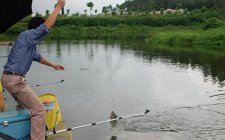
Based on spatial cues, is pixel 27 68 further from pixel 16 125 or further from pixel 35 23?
pixel 16 125

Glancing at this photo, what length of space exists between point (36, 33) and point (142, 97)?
809cm

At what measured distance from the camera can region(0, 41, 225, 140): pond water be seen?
935 centimetres

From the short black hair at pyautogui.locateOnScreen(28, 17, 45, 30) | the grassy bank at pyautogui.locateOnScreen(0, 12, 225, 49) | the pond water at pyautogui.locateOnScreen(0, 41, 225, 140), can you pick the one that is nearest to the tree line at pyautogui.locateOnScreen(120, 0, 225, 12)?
the grassy bank at pyautogui.locateOnScreen(0, 12, 225, 49)

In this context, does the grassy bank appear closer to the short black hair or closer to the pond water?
the pond water

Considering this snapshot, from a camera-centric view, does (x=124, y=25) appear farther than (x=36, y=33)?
Yes

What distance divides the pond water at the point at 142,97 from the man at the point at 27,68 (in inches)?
109

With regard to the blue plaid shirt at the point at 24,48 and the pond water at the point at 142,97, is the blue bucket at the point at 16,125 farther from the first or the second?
the pond water at the point at 142,97

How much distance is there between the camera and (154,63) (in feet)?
78.3

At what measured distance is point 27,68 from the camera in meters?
5.91

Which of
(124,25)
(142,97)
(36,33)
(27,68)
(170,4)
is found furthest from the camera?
(170,4)

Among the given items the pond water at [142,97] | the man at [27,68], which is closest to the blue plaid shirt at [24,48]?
the man at [27,68]

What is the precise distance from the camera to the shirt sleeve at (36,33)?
5633mm

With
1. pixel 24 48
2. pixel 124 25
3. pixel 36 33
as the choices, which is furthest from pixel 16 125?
pixel 124 25

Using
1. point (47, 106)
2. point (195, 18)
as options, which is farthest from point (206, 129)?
point (195, 18)
